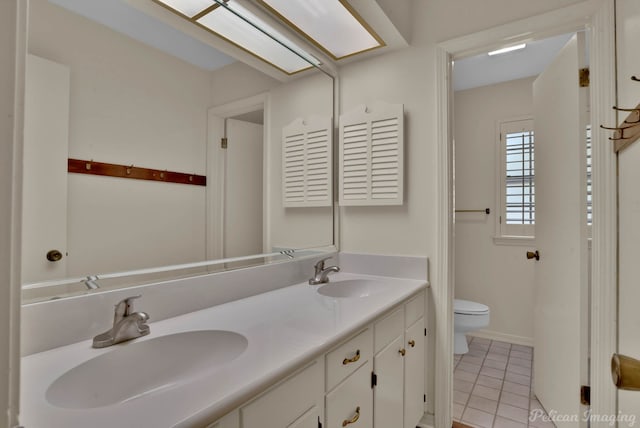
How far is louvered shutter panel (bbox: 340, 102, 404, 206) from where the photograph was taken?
1.74 meters

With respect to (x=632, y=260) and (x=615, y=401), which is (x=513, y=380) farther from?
(x=632, y=260)

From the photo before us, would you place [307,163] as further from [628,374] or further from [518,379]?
[518,379]

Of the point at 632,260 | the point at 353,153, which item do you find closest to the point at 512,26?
the point at 353,153

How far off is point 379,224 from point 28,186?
1535mm

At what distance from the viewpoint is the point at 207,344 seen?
3.09 ft

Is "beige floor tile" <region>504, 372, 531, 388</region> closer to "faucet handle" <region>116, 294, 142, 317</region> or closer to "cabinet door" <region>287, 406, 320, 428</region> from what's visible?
"cabinet door" <region>287, 406, 320, 428</region>

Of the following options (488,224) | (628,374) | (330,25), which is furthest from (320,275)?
(488,224)

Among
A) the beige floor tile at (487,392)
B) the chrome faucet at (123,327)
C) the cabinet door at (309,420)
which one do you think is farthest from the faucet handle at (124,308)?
the beige floor tile at (487,392)

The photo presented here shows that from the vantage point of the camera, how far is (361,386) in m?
1.07

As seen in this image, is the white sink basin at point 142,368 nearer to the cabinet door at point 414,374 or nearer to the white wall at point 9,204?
the white wall at point 9,204

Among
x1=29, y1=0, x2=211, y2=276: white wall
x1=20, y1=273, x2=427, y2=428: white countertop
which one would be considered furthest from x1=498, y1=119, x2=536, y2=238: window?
x1=29, y1=0, x2=211, y2=276: white wall

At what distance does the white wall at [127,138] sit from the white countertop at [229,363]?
24 cm

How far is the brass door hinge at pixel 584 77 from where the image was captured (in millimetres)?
1436

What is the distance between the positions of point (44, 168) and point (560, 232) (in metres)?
2.17
